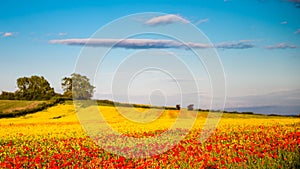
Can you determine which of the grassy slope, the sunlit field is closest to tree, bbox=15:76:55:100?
the grassy slope

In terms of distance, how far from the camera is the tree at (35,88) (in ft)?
107

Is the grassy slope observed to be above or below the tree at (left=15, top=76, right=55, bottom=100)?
below

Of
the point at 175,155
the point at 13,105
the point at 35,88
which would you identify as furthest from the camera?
the point at 35,88

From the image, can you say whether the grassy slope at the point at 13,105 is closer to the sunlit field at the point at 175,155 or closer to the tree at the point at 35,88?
the tree at the point at 35,88

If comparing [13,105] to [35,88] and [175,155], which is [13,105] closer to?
[35,88]

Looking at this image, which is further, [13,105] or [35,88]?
[35,88]

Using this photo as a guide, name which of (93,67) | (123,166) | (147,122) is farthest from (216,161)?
(147,122)

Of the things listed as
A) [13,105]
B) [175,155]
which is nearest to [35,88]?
[13,105]

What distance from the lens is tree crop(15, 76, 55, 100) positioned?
32.5 m

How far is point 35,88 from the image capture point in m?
32.9

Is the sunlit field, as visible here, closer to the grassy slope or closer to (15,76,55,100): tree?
the grassy slope

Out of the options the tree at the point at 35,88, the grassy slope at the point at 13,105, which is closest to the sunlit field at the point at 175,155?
the grassy slope at the point at 13,105

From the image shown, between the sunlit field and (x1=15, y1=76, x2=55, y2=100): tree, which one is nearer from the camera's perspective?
the sunlit field

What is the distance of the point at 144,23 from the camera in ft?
40.8
